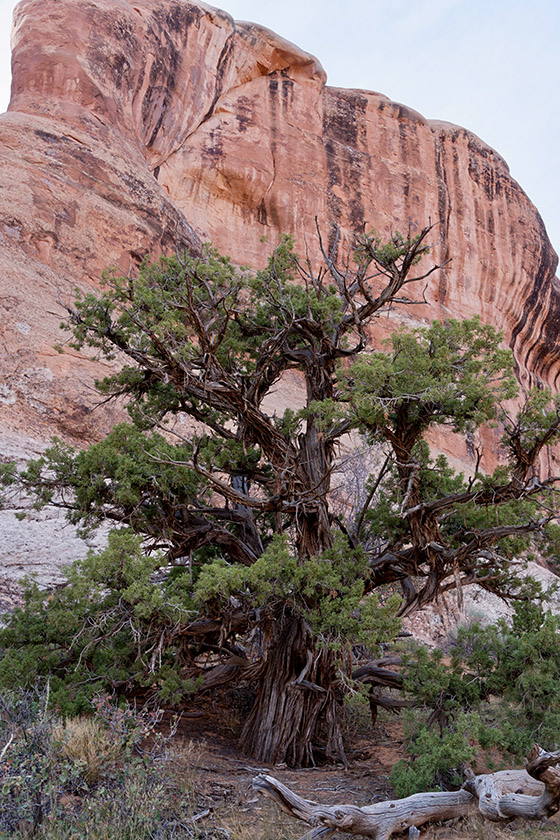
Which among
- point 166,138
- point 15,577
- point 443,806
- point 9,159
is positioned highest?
point 166,138

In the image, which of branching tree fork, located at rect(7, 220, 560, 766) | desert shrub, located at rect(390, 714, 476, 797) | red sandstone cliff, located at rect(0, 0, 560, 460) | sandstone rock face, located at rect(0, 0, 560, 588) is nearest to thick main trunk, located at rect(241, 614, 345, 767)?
branching tree fork, located at rect(7, 220, 560, 766)

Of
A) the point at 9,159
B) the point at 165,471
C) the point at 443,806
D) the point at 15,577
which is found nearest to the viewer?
the point at 443,806

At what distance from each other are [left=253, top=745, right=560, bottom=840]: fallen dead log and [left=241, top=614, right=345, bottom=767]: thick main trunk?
7.23 feet

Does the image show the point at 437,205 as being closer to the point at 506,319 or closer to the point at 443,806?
the point at 506,319

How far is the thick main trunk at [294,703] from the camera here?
25.0 feet

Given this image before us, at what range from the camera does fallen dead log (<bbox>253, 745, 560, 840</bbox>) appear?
4625 millimetres

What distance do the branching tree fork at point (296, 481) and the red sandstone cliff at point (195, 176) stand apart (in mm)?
8126

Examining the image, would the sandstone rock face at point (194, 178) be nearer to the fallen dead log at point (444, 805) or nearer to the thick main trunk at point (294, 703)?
the thick main trunk at point (294, 703)

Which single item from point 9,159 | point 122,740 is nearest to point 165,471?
point 122,740

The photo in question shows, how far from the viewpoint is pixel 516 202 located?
3975 centimetres

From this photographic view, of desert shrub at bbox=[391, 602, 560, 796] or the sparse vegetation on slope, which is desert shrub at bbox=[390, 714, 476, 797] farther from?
the sparse vegetation on slope

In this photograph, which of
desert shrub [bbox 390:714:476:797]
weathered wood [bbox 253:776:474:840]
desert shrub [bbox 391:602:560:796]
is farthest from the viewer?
desert shrub [bbox 391:602:560:796]

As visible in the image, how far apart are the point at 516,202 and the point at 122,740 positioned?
134 ft

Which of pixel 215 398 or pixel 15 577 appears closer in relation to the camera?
pixel 215 398
